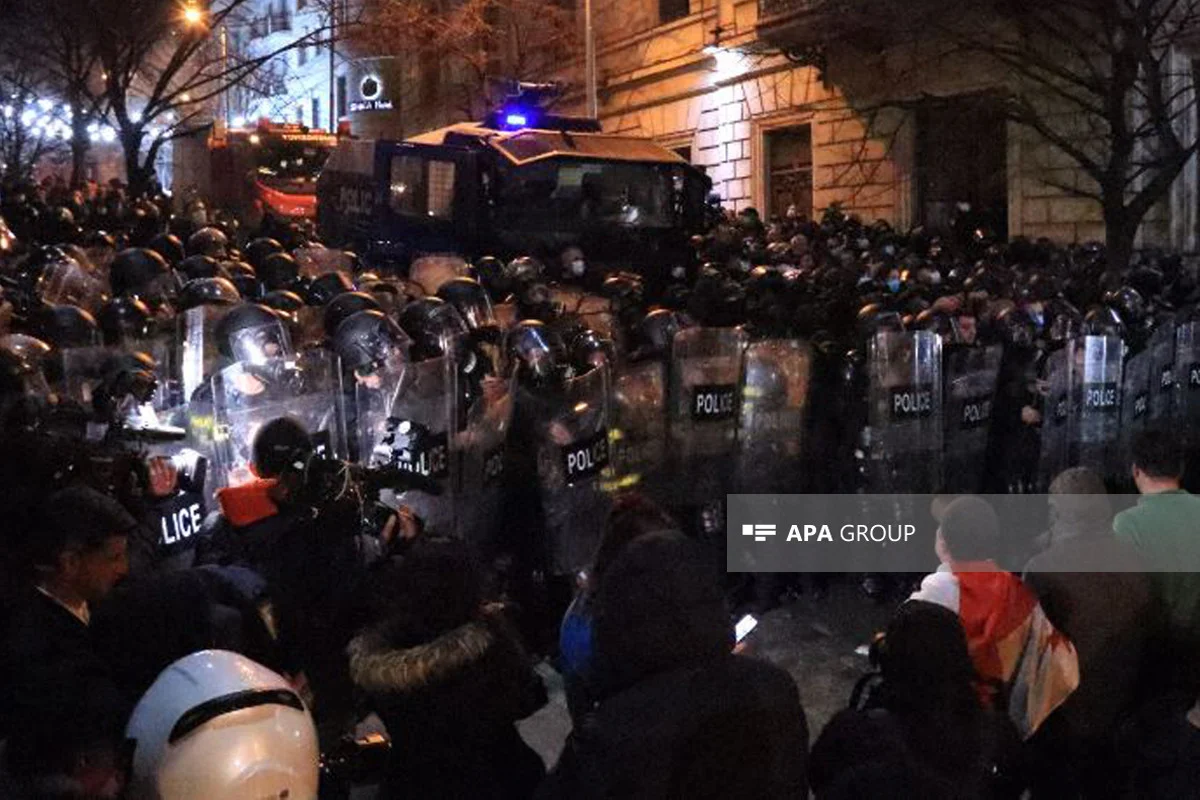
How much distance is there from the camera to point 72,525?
3.29 m

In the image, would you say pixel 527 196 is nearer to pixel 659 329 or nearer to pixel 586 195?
pixel 586 195

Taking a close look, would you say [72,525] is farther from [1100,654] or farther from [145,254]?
[145,254]

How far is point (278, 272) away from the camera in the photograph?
10.5m

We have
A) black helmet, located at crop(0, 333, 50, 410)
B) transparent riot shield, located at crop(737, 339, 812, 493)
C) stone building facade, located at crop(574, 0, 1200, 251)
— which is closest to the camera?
black helmet, located at crop(0, 333, 50, 410)

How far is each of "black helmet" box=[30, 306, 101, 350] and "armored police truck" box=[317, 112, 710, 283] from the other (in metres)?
5.87

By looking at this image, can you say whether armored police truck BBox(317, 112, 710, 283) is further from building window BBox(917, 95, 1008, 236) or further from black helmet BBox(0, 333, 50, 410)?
building window BBox(917, 95, 1008, 236)

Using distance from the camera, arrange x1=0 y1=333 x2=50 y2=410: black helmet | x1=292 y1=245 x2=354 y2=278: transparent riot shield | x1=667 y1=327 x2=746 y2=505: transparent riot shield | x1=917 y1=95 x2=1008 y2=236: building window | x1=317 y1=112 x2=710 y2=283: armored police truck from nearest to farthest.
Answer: x1=0 y1=333 x2=50 y2=410: black helmet
x1=667 y1=327 x2=746 y2=505: transparent riot shield
x1=292 y1=245 x2=354 y2=278: transparent riot shield
x1=317 y1=112 x2=710 y2=283: armored police truck
x1=917 y1=95 x2=1008 y2=236: building window

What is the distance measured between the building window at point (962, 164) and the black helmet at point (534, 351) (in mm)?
14309

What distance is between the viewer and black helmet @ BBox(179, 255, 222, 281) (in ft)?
31.2

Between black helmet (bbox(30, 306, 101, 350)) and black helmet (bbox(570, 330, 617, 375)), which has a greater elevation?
black helmet (bbox(30, 306, 101, 350))

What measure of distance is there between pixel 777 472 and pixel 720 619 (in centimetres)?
504

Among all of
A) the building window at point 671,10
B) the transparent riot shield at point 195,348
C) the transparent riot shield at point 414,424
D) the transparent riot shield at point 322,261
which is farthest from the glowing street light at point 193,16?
the transparent riot shield at point 414,424

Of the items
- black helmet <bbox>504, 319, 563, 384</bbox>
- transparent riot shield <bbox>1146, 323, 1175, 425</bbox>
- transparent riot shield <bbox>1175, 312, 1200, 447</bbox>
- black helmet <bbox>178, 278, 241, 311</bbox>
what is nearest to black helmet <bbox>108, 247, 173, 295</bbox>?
black helmet <bbox>178, 278, 241, 311</bbox>

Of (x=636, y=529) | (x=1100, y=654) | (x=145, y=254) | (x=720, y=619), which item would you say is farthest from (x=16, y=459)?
(x=145, y=254)
